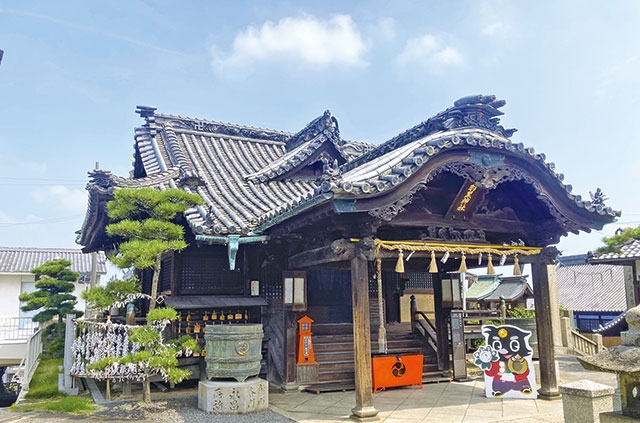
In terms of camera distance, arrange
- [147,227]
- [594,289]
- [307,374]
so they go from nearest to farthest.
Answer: [147,227] → [307,374] → [594,289]

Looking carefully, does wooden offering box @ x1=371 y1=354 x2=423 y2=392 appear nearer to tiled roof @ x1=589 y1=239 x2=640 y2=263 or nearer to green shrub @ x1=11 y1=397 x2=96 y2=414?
green shrub @ x1=11 y1=397 x2=96 y2=414

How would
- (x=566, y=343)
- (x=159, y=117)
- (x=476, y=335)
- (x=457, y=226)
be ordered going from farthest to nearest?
1. (x=566, y=343)
2. (x=159, y=117)
3. (x=476, y=335)
4. (x=457, y=226)

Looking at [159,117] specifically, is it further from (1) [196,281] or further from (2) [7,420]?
(2) [7,420]

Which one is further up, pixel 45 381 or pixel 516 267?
pixel 516 267

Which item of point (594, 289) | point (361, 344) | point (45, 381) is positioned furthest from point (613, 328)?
point (45, 381)

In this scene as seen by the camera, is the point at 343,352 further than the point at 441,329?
No

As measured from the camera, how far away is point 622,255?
16766 millimetres

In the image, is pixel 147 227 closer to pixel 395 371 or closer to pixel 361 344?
pixel 361 344

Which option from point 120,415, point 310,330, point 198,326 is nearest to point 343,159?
point 310,330

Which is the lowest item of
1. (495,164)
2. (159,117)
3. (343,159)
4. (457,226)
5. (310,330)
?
(310,330)

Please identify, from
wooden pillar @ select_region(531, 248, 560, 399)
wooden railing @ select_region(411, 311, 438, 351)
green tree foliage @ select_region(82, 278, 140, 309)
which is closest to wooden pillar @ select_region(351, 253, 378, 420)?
wooden pillar @ select_region(531, 248, 560, 399)

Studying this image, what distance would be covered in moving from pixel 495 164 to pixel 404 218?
6.03 ft

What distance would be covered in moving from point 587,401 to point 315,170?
32.3 feet

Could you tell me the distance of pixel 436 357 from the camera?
497 inches
